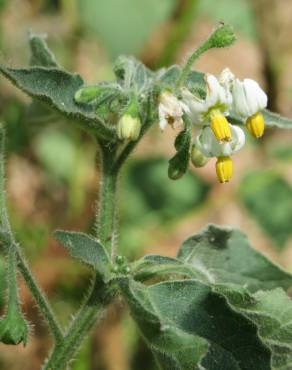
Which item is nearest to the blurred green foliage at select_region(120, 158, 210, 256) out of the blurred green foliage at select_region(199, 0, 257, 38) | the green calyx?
the blurred green foliage at select_region(199, 0, 257, 38)

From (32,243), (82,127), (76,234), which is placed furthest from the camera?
(32,243)

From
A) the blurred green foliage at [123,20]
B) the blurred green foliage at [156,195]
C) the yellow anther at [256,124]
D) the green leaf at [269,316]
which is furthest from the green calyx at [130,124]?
the blurred green foliage at [123,20]

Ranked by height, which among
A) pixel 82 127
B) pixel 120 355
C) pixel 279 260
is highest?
pixel 82 127

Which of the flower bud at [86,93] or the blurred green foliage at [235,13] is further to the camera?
the blurred green foliage at [235,13]

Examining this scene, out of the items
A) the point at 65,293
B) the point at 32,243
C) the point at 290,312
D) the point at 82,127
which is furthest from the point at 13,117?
the point at 290,312

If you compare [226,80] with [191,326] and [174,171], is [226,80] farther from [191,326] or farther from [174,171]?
[191,326]

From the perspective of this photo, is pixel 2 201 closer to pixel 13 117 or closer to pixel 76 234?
pixel 76 234

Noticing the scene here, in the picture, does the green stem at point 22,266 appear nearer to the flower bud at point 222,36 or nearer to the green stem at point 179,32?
Answer: the flower bud at point 222,36
